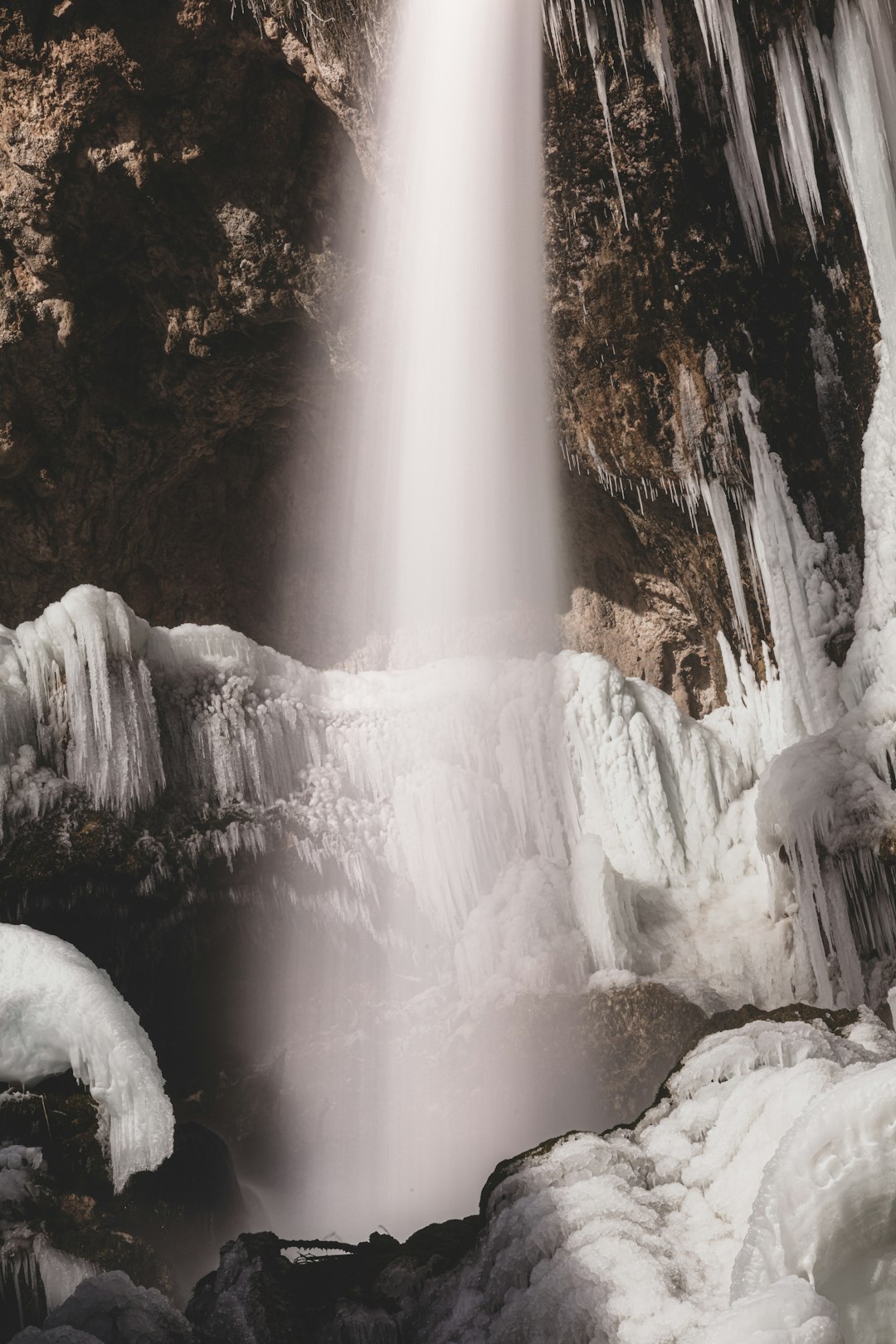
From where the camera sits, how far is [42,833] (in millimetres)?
6121

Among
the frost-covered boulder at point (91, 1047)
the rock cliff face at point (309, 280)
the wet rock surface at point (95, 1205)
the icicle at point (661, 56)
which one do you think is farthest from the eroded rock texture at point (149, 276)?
the wet rock surface at point (95, 1205)

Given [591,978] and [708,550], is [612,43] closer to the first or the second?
[708,550]

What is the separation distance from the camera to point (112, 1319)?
345 centimetres

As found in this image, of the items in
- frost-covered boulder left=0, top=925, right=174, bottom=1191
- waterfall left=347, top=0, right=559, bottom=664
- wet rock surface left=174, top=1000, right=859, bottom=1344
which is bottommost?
wet rock surface left=174, top=1000, right=859, bottom=1344

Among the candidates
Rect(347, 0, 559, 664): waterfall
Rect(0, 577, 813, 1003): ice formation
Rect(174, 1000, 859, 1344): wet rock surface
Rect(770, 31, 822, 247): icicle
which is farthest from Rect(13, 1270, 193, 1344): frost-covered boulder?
Rect(770, 31, 822, 247): icicle

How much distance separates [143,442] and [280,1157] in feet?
17.5

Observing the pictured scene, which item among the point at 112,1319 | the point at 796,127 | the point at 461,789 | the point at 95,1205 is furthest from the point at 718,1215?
the point at 796,127

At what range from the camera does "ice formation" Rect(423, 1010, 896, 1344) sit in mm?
2549

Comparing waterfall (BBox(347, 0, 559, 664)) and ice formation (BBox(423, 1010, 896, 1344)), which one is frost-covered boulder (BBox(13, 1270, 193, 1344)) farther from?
waterfall (BBox(347, 0, 559, 664))

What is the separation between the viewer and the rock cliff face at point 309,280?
6.48 m

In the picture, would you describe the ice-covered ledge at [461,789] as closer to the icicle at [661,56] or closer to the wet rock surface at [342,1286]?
the wet rock surface at [342,1286]

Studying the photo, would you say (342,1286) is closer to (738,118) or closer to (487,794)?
(487,794)

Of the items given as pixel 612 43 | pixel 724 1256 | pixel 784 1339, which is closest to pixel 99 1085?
pixel 724 1256

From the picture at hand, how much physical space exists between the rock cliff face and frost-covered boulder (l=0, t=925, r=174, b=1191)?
4414mm
